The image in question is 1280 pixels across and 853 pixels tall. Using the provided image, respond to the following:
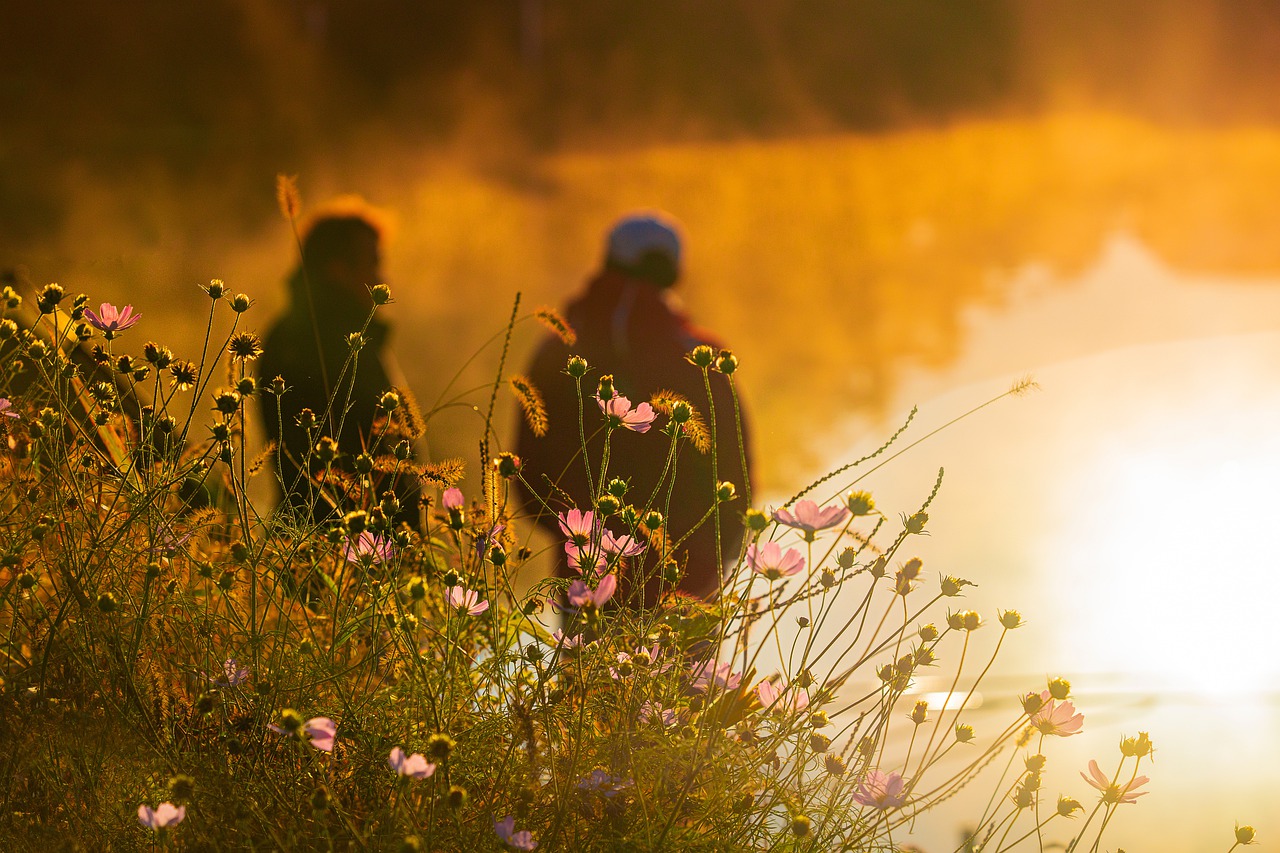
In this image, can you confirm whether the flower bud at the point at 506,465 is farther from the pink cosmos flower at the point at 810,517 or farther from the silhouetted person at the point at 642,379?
the silhouetted person at the point at 642,379

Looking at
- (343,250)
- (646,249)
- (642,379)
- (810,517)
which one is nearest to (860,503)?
(810,517)

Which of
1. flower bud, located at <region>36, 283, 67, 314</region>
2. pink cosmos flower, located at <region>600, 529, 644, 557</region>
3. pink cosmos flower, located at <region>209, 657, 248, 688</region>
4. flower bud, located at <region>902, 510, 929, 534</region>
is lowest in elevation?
pink cosmos flower, located at <region>209, 657, 248, 688</region>

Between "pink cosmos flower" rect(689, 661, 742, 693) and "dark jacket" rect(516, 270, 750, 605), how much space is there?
0.47 meters

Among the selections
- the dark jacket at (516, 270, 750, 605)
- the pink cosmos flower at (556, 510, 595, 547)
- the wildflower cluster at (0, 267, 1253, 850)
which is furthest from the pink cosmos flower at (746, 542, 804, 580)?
the dark jacket at (516, 270, 750, 605)

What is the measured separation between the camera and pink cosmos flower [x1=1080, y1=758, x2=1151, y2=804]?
65 centimetres

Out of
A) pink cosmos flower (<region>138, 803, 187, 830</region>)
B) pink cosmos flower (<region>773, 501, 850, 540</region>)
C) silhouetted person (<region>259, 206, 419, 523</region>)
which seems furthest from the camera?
silhouetted person (<region>259, 206, 419, 523</region>)

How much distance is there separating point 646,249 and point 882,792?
5.85 ft

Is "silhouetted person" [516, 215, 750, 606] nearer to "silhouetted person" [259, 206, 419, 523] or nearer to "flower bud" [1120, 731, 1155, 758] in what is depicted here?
"silhouetted person" [259, 206, 419, 523]

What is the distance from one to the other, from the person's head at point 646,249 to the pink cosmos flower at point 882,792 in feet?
5.65

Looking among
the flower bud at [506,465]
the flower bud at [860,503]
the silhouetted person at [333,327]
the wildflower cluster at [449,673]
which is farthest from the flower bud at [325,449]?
the silhouetted person at [333,327]

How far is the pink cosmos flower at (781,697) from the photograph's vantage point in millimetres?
652

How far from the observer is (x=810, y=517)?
0.58m

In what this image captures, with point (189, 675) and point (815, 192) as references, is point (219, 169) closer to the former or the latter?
point (815, 192)

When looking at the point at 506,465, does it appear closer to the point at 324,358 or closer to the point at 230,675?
the point at 230,675
